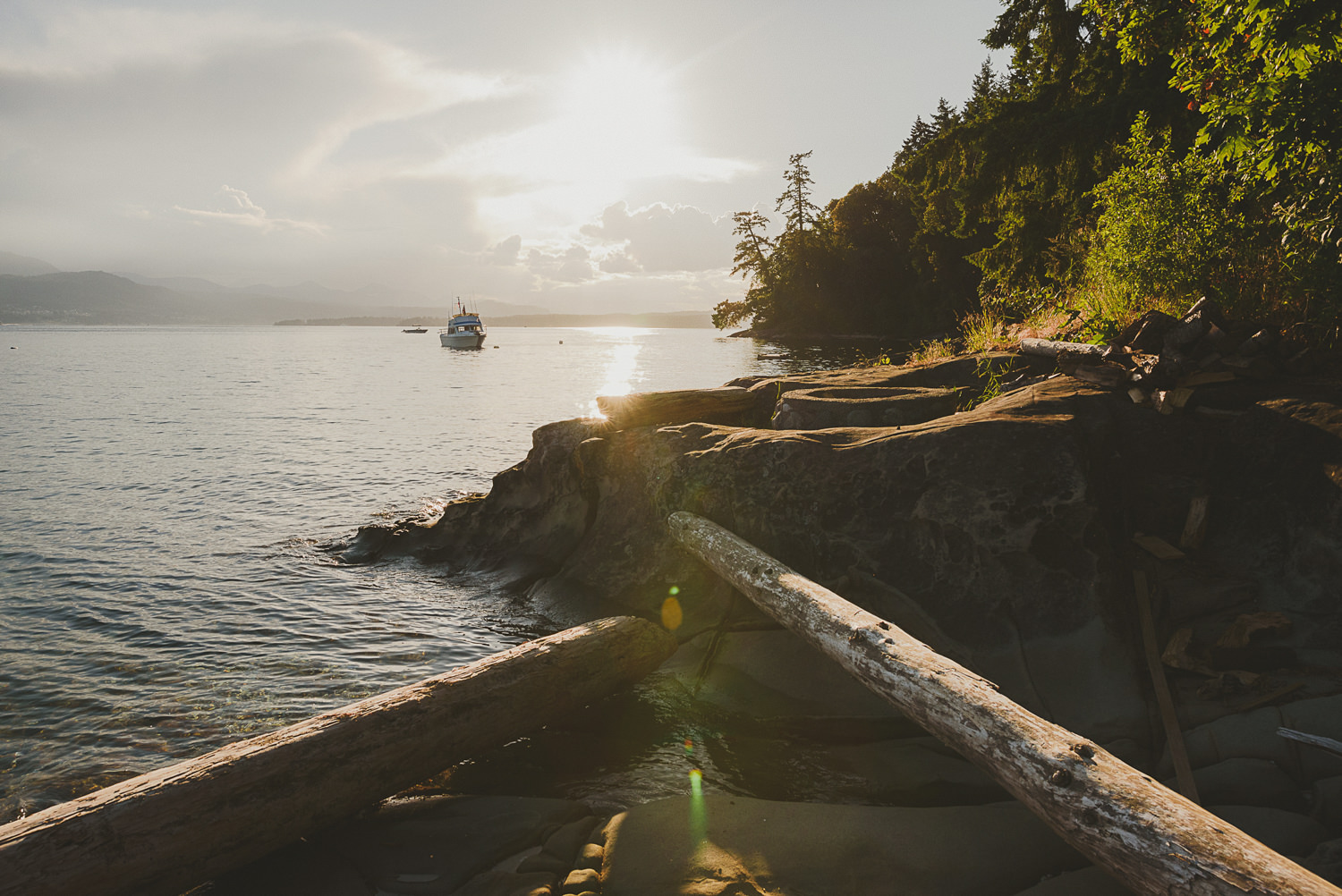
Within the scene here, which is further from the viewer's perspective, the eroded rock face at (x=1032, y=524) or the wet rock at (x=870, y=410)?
A: the wet rock at (x=870, y=410)

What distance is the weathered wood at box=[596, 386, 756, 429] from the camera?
32.9ft

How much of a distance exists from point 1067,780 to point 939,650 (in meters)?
2.81

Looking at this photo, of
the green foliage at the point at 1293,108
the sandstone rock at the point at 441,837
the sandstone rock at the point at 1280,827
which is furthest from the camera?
the green foliage at the point at 1293,108

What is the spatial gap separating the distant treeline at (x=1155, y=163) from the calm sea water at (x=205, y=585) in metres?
9.68

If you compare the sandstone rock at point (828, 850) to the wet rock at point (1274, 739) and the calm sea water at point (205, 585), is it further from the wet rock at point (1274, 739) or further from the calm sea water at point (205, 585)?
the calm sea water at point (205, 585)

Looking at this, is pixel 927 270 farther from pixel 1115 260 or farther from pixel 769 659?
pixel 769 659

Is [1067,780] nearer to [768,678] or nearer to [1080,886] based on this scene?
[1080,886]

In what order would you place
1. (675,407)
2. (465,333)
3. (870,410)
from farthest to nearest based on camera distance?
1. (465,333)
2. (675,407)
3. (870,410)

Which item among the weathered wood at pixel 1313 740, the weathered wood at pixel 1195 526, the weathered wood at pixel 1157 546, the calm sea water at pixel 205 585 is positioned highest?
the weathered wood at pixel 1195 526

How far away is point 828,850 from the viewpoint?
4.19 meters

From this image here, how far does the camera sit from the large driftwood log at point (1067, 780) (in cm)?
258

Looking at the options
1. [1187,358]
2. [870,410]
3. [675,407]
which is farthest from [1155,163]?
[675,407]

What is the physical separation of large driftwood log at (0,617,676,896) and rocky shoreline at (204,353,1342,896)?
307 millimetres

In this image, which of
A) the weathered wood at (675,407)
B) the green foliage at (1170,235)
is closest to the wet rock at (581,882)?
the weathered wood at (675,407)
